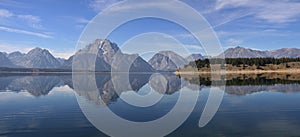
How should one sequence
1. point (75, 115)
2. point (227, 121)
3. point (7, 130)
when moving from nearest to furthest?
point (7, 130), point (227, 121), point (75, 115)

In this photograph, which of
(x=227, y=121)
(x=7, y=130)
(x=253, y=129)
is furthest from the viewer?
(x=227, y=121)

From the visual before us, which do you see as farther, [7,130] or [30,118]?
[30,118]

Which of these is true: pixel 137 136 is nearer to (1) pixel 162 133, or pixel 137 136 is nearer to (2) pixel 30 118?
(1) pixel 162 133

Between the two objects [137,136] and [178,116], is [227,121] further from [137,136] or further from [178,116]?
[137,136]

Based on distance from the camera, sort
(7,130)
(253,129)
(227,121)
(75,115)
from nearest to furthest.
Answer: (253,129), (7,130), (227,121), (75,115)

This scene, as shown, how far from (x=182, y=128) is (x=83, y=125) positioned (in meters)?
10.6

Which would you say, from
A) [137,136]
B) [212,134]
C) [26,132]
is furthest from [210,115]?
[26,132]

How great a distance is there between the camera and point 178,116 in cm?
3478

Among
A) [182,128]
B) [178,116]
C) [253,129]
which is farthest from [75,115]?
[253,129]

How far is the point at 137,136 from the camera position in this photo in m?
24.2

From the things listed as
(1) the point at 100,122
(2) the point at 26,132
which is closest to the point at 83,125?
(1) the point at 100,122

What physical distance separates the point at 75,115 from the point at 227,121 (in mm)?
19453

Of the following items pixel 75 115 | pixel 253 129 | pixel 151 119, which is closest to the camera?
pixel 253 129

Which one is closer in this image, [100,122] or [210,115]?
[100,122]
